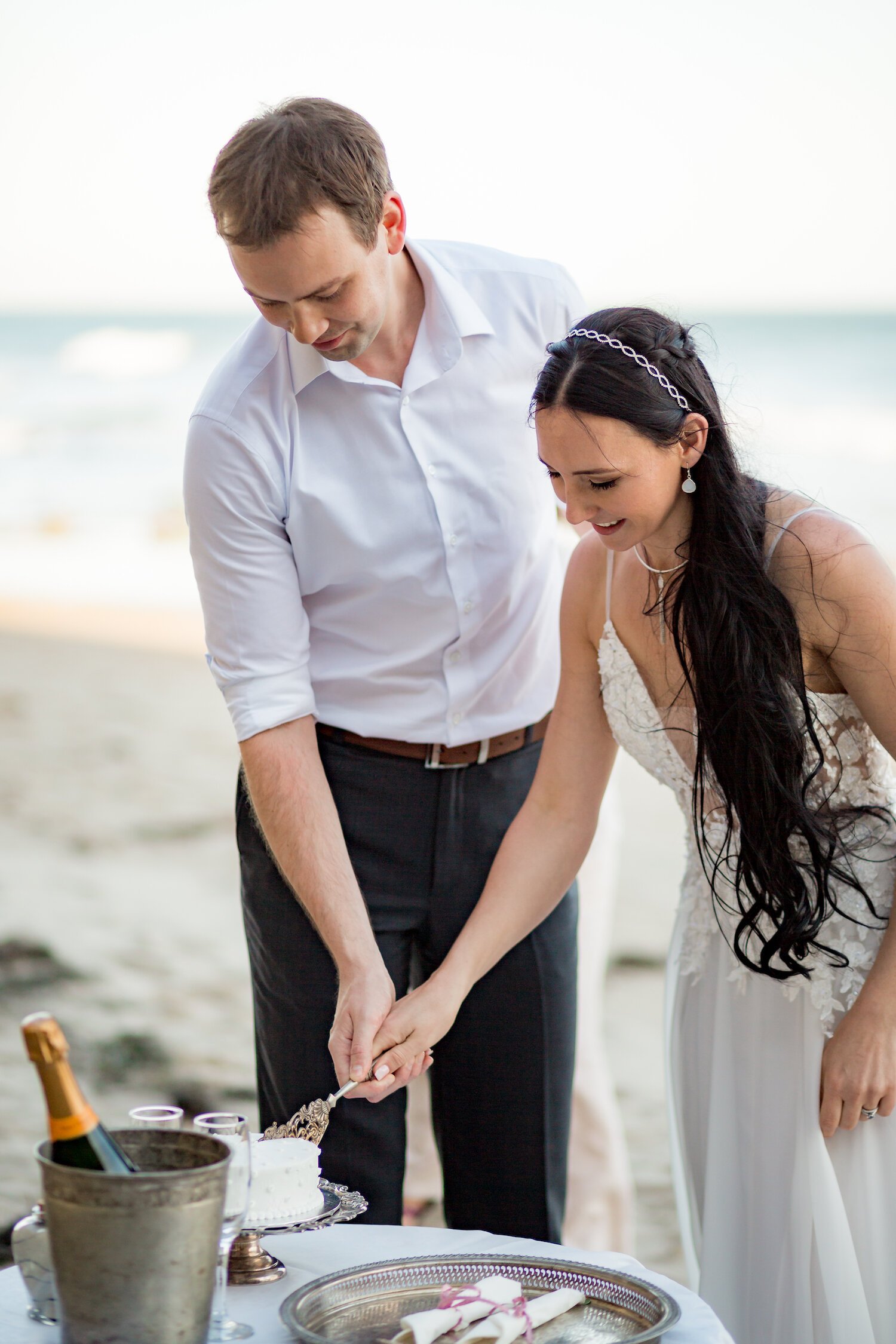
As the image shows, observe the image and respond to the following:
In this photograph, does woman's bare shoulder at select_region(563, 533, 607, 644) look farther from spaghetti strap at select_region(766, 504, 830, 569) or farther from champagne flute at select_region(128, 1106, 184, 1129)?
champagne flute at select_region(128, 1106, 184, 1129)

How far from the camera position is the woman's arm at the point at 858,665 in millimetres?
1590

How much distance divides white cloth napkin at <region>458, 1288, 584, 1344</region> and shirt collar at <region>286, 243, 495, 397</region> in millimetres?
1269

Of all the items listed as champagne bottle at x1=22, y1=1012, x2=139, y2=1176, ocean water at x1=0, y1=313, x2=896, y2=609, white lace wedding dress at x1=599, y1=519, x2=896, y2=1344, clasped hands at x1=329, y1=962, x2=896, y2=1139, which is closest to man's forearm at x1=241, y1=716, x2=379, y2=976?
clasped hands at x1=329, y1=962, x2=896, y2=1139

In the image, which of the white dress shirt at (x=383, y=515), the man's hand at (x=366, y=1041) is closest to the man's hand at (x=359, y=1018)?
the man's hand at (x=366, y=1041)

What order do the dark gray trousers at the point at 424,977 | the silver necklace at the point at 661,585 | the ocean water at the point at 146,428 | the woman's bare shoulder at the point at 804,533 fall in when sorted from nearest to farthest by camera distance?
the woman's bare shoulder at the point at 804,533 < the silver necklace at the point at 661,585 < the dark gray trousers at the point at 424,977 < the ocean water at the point at 146,428

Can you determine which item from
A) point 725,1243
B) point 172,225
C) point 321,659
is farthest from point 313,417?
point 172,225

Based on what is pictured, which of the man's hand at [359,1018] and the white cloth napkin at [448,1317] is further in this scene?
the man's hand at [359,1018]

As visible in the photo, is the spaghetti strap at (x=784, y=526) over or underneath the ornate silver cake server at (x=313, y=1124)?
over

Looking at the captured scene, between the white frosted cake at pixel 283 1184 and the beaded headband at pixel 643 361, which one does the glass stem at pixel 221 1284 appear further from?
the beaded headband at pixel 643 361

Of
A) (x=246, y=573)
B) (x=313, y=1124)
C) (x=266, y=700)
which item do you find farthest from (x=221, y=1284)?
(x=246, y=573)

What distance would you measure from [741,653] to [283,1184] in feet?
2.66

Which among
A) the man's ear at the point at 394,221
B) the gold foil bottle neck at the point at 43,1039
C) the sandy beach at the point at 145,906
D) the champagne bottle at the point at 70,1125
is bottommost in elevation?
the sandy beach at the point at 145,906

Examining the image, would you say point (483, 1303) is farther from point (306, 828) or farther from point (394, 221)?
point (394, 221)

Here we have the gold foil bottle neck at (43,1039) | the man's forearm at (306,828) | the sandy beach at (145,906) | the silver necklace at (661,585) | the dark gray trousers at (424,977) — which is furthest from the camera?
the sandy beach at (145,906)
